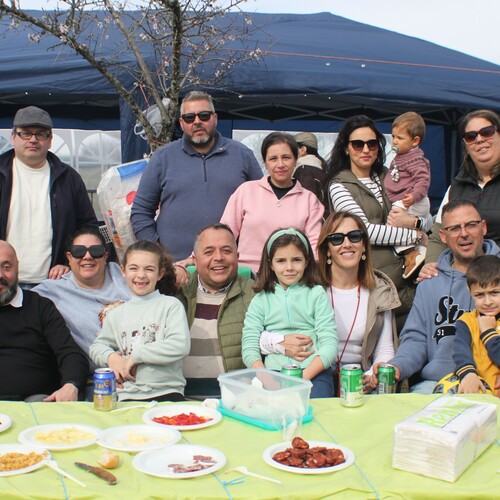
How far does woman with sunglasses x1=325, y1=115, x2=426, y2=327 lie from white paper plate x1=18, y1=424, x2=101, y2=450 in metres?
2.31

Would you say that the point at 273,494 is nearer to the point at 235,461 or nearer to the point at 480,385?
the point at 235,461

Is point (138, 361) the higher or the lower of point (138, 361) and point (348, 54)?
the lower

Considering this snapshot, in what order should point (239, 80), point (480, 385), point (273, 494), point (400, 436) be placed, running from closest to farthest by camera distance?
point (273, 494) < point (400, 436) < point (480, 385) < point (239, 80)

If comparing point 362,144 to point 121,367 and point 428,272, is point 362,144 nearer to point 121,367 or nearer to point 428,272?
point 428,272

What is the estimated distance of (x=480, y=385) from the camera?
3.16 metres

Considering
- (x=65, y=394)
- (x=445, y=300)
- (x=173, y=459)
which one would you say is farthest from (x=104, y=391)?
(x=445, y=300)


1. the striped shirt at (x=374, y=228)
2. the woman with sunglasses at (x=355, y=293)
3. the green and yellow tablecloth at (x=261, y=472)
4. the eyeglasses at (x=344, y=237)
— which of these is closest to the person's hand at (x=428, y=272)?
the woman with sunglasses at (x=355, y=293)

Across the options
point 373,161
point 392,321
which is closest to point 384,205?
point 373,161

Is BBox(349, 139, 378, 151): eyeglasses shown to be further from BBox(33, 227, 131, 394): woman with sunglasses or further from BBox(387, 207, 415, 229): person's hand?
BBox(33, 227, 131, 394): woman with sunglasses

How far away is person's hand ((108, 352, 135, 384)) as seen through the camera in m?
3.35

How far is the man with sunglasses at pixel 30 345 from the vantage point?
3.61 meters

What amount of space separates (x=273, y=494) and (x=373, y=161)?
280 cm

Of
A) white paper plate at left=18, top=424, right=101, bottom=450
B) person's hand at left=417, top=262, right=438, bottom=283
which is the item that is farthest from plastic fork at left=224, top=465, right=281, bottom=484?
person's hand at left=417, top=262, right=438, bottom=283

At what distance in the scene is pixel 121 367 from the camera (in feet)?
11.0
